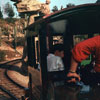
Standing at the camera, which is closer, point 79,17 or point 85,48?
point 85,48

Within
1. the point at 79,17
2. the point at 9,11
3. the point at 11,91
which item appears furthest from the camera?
the point at 9,11

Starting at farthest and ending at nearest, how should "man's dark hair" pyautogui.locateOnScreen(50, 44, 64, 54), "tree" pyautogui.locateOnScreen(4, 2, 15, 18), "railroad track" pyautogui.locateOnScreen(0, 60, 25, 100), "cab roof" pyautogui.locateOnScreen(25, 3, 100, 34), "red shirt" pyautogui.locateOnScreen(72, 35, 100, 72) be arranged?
"tree" pyautogui.locateOnScreen(4, 2, 15, 18)
"railroad track" pyautogui.locateOnScreen(0, 60, 25, 100)
"man's dark hair" pyautogui.locateOnScreen(50, 44, 64, 54)
"cab roof" pyautogui.locateOnScreen(25, 3, 100, 34)
"red shirt" pyautogui.locateOnScreen(72, 35, 100, 72)

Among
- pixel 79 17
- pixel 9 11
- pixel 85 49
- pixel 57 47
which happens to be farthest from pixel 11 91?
pixel 9 11

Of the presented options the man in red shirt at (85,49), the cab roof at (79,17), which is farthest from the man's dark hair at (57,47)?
the man in red shirt at (85,49)

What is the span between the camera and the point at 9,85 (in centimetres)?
1154

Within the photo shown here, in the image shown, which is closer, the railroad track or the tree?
the railroad track

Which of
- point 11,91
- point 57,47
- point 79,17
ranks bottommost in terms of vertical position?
point 11,91

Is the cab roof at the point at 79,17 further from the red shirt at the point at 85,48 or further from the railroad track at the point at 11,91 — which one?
the railroad track at the point at 11,91

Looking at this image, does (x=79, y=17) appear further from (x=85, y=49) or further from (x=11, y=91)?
(x=11, y=91)

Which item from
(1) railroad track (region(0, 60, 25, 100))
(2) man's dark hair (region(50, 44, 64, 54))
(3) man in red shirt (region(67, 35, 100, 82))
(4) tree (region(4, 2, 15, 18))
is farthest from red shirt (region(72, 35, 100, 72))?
(4) tree (region(4, 2, 15, 18))

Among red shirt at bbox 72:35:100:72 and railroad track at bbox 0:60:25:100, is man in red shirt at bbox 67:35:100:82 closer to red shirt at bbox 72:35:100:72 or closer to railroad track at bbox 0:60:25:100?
red shirt at bbox 72:35:100:72

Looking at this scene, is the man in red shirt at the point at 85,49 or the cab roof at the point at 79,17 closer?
the man in red shirt at the point at 85,49

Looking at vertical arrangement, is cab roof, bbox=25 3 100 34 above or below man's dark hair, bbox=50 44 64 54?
above

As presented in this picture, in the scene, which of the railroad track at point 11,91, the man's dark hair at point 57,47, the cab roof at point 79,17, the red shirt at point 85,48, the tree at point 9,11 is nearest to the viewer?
the red shirt at point 85,48
